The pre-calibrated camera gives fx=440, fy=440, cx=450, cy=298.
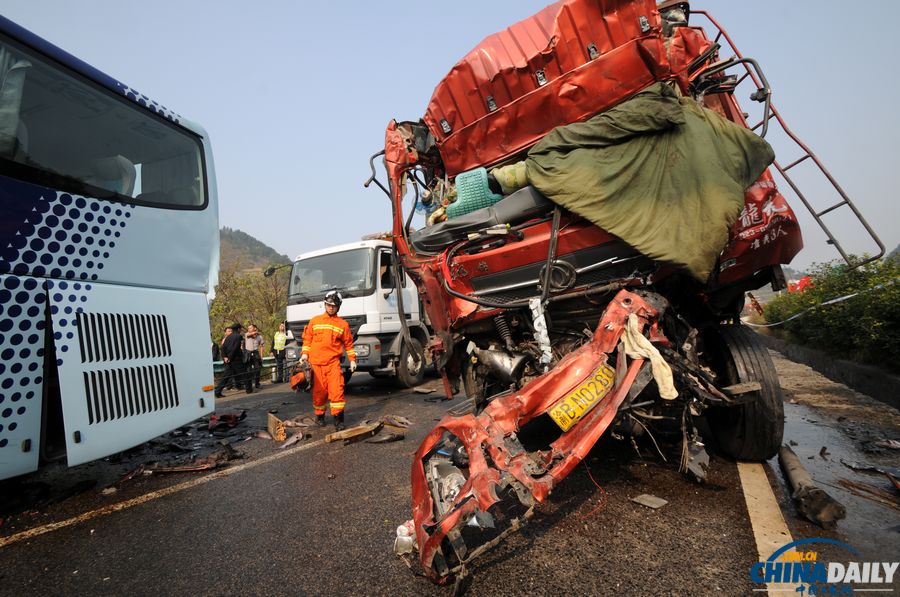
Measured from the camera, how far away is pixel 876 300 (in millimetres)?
5031

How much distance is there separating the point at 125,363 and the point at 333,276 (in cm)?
457

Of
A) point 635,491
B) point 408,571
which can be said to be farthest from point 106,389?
point 635,491

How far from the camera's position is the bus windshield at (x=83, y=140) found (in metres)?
2.76

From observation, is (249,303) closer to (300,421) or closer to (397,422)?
(300,421)

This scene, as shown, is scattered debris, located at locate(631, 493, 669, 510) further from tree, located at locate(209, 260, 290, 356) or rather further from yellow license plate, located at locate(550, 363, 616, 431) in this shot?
tree, located at locate(209, 260, 290, 356)

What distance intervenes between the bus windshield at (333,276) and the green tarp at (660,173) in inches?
195

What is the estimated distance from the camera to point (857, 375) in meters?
5.63

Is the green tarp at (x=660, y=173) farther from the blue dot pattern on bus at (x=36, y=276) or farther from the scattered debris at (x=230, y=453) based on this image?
the scattered debris at (x=230, y=453)

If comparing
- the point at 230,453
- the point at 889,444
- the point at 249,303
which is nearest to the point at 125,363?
the point at 230,453

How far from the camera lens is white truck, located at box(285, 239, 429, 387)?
7309 millimetres

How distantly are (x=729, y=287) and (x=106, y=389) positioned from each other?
15.5 feet

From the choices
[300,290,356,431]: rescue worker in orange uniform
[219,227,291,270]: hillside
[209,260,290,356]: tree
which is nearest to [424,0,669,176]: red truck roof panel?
[300,290,356,431]: rescue worker in orange uniform

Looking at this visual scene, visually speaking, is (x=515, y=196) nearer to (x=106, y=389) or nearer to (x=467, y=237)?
(x=467, y=237)

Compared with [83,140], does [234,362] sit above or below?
below
